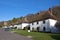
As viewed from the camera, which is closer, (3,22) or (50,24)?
→ (50,24)

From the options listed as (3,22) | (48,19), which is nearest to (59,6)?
(48,19)

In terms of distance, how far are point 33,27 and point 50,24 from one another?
1156 centimetres

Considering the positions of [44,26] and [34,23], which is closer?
[44,26]

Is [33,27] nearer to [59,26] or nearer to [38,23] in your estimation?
[38,23]

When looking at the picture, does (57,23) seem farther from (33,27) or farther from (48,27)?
(33,27)

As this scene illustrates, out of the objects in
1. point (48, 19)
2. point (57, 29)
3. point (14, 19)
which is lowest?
point (57, 29)

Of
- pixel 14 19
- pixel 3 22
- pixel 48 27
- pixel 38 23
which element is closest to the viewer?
pixel 48 27

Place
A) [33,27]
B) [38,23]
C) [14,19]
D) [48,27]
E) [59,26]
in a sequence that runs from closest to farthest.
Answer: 1. [59,26]
2. [48,27]
3. [38,23]
4. [33,27]
5. [14,19]

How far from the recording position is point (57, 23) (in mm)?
49781

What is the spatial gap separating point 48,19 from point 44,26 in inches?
140

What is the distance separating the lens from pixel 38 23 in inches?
2274

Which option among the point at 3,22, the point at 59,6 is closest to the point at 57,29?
the point at 59,6

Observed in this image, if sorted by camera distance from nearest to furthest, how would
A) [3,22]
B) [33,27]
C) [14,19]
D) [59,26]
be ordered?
[59,26] < [33,27] < [14,19] < [3,22]

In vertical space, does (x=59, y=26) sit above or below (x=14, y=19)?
below
